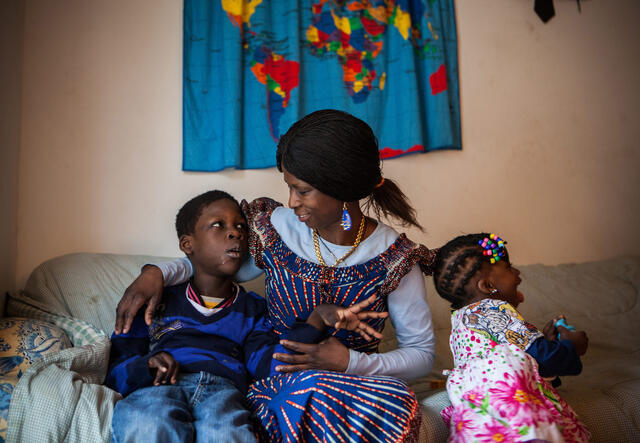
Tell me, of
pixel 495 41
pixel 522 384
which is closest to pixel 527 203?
pixel 495 41

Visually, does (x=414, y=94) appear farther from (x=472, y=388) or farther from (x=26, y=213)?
(x=26, y=213)

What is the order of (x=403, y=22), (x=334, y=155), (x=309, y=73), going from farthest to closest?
(x=403, y=22) → (x=309, y=73) → (x=334, y=155)

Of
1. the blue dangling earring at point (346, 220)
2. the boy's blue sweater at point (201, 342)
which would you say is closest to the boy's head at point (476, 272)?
the blue dangling earring at point (346, 220)

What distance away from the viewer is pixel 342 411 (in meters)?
1.25

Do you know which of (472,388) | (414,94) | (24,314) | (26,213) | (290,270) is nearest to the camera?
(472,388)

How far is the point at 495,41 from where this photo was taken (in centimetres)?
302

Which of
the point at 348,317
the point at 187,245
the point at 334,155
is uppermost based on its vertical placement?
the point at 334,155

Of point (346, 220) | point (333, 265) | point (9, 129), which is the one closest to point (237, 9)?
point (9, 129)

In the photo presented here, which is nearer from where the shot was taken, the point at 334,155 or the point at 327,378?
the point at 327,378

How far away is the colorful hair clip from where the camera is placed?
1.79m

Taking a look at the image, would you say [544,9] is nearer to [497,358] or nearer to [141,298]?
[497,358]

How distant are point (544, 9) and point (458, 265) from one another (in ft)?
7.13

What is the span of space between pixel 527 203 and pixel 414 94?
1.07 m

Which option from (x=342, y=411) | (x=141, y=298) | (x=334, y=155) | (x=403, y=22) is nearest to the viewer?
(x=342, y=411)
